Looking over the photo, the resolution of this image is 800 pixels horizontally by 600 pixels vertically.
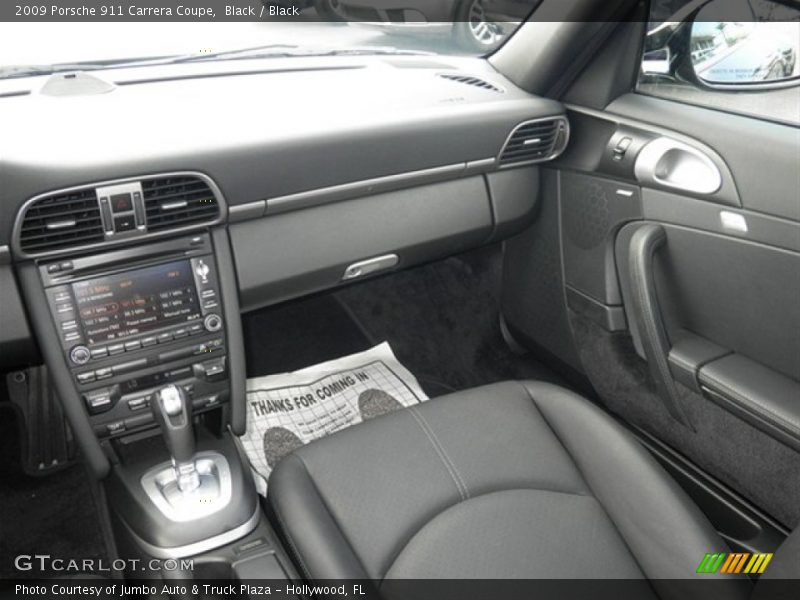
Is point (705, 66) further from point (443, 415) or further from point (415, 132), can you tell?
point (443, 415)

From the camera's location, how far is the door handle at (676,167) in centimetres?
145

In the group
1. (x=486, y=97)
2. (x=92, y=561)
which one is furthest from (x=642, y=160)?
(x=92, y=561)

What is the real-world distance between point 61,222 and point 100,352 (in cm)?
24

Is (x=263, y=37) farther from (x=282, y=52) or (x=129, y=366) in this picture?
(x=129, y=366)

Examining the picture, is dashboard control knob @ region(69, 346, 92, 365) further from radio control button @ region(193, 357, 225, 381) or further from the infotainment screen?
radio control button @ region(193, 357, 225, 381)

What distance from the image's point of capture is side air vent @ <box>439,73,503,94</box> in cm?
169

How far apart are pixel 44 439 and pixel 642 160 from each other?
153 cm

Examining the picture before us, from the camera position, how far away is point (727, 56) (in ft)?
5.10

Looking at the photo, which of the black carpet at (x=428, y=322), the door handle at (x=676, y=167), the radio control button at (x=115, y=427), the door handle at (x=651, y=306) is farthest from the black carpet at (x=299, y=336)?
the door handle at (x=676, y=167)

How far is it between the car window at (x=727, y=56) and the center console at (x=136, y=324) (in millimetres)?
1061

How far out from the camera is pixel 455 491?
4.03ft

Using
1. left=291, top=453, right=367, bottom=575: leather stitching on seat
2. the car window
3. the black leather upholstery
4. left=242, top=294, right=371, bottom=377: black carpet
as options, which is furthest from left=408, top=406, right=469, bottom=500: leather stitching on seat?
the car window

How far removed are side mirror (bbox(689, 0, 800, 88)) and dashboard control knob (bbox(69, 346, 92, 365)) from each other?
1.35 meters

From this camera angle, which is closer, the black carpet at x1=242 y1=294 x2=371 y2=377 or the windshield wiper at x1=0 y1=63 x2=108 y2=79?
the windshield wiper at x1=0 y1=63 x2=108 y2=79
